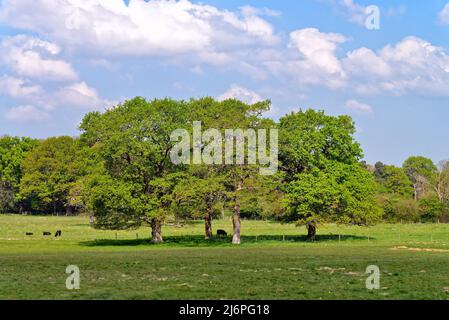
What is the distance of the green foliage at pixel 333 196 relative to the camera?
7362cm

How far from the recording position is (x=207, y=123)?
74.9 metres

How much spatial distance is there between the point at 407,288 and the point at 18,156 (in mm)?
148480

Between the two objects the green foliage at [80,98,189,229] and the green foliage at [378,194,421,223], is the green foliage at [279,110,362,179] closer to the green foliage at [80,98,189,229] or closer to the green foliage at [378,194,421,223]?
the green foliage at [80,98,189,229]

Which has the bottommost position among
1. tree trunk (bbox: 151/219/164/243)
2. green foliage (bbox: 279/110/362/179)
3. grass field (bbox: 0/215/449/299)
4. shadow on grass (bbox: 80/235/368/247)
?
grass field (bbox: 0/215/449/299)

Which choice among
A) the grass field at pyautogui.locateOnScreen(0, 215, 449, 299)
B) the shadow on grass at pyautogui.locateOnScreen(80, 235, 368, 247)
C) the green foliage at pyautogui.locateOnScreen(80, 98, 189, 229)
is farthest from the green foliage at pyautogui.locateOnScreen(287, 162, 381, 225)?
the green foliage at pyautogui.locateOnScreen(80, 98, 189, 229)

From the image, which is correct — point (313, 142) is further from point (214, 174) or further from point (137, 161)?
point (137, 161)

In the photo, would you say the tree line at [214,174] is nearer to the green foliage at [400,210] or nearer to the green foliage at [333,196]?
the green foliage at [333,196]

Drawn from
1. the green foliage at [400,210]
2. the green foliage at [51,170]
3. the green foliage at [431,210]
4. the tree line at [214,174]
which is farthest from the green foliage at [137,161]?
the green foliage at [431,210]

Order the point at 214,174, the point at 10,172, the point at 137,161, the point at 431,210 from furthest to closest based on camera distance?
1. the point at 10,172
2. the point at 431,210
3. the point at 214,174
4. the point at 137,161

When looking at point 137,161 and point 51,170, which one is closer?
point 137,161

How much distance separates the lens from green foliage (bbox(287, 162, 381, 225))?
7362 centimetres

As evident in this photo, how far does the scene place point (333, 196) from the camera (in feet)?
243

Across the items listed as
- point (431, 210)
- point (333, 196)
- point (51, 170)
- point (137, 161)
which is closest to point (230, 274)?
point (137, 161)

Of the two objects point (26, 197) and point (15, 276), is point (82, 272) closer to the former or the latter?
point (15, 276)
